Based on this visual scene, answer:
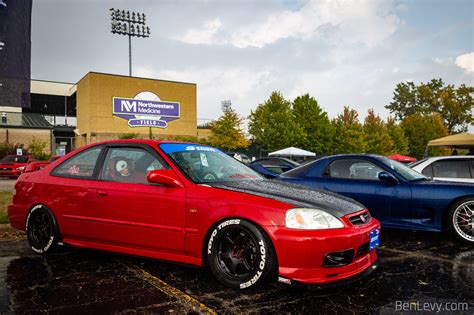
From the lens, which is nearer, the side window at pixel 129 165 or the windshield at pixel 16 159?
the side window at pixel 129 165

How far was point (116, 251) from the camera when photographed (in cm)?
397

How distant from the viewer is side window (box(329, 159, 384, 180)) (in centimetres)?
593

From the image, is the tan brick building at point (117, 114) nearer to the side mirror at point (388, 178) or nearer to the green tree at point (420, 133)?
the green tree at point (420, 133)

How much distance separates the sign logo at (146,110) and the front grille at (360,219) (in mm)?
40066

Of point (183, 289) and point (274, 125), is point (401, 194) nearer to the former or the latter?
point (183, 289)

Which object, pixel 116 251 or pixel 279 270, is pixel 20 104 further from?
pixel 279 270

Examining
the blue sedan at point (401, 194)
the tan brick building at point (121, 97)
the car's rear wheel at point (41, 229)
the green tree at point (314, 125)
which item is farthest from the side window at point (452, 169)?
the tan brick building at point (121, 97)

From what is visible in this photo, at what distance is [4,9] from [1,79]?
135 centimetres

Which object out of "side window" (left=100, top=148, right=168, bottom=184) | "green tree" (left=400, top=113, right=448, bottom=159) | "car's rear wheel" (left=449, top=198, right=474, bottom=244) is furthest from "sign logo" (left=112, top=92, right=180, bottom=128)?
"car's rear wheel" (left=449, top=198, right=474, bottom=244)

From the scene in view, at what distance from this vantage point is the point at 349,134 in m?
41.4

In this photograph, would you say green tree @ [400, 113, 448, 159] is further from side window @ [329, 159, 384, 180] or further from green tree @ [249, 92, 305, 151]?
side window @ [329, 159, 384, 180]

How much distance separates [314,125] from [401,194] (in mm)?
37416

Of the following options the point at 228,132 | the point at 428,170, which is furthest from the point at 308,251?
the point at 228,132

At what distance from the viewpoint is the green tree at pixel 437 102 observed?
6544cm
